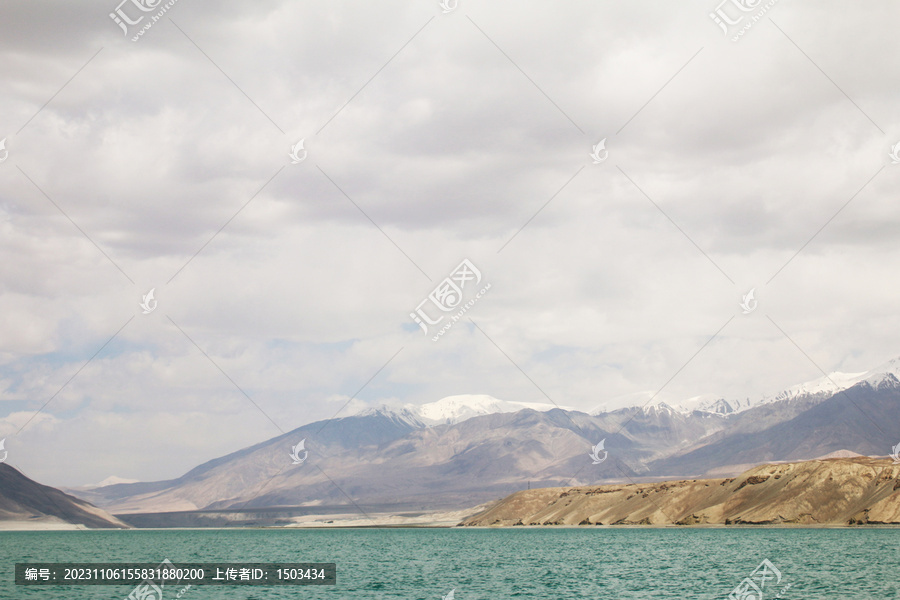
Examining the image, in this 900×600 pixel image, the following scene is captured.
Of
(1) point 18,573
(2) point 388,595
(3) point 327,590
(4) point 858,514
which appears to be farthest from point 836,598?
(4) point 858,514

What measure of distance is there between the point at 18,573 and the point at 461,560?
58141 mm

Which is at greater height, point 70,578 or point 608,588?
point 70,578

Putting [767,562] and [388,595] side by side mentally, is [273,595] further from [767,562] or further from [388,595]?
[767,562]

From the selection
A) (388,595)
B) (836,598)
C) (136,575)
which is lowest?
(836,598)

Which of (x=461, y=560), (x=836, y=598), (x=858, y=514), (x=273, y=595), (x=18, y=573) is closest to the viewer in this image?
(x=836, y=598)

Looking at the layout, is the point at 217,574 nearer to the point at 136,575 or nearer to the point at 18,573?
the point at 136,575

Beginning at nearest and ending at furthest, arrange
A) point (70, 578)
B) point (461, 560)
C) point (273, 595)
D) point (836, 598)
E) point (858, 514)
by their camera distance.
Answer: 1. point (836, 598)
2. point (273, 595)
3. point (70, 578)
4. point (461, 560)
5. point (858, 514)

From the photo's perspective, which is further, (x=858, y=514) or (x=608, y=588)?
(x=858, y=514)

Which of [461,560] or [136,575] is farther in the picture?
[461,560]

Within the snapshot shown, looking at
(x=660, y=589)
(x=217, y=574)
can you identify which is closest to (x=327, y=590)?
(x=217, y=574)

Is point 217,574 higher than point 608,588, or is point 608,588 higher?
point 217,574

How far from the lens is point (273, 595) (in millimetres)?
71000

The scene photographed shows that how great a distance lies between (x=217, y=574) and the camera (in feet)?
291

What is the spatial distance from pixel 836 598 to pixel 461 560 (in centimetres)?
6218
